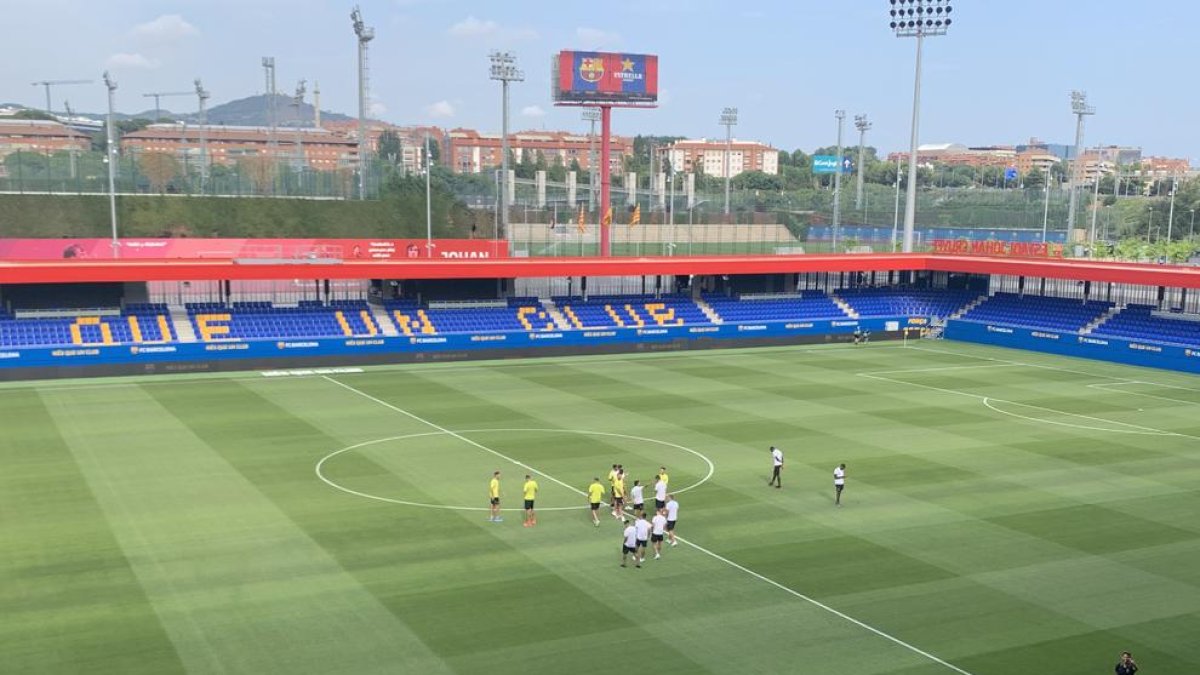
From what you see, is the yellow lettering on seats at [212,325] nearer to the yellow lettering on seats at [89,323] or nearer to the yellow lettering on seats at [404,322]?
the yellow lettering on seats at [89,323]

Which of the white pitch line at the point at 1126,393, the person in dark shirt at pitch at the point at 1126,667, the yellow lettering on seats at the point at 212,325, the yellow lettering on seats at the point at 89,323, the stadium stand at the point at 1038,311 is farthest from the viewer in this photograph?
the stadium stand at the point at 1038,311

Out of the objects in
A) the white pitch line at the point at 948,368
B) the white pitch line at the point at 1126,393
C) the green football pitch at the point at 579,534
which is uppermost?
the green football pitch at the point at 579,534

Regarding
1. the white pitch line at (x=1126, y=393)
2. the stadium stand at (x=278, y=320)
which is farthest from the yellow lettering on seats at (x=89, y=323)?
the white pitch line at (x=1126, y=393)

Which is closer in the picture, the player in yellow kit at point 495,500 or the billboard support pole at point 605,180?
the player in yellow kit at point 495,500

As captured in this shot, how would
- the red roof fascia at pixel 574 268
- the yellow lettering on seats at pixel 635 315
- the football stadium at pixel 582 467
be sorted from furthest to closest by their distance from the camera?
the yellow lettering on seats at pixel 635 315 < the red roof fascia at pixel 574 268 < the football stadium at pixel 582 467

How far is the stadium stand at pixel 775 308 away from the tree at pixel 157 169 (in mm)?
66158

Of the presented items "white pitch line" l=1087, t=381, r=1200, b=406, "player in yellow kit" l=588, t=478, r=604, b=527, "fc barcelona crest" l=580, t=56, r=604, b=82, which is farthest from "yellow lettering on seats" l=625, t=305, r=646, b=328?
"player in yellow kit" l=588, t=478, r=604, b=527

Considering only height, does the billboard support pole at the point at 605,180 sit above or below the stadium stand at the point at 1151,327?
above

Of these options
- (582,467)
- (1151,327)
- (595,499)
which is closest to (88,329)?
(582,467)

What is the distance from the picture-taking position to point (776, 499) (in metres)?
34.7

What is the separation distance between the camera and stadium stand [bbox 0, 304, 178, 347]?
57.5 meters

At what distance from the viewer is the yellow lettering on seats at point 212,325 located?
2403 inches

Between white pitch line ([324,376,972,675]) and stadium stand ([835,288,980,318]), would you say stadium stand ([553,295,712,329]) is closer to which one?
stadium stand ([835,288,980,318])

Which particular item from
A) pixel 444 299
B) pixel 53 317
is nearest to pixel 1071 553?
pixel 444 299
